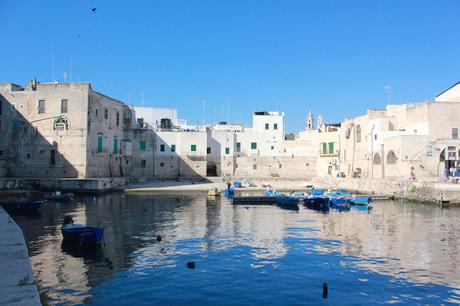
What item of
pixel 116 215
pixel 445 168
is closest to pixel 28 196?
pixel 116 215

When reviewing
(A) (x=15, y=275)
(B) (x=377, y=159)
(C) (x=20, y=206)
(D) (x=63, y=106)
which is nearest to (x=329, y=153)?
(B) (x=377, y=159)

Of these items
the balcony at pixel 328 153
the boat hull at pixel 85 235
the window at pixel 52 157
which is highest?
the balcony at pixel 328 153

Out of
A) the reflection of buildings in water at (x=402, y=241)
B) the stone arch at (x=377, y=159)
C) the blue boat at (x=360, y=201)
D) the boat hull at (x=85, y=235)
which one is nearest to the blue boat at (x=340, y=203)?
the blue boat at (x=360, y=201)

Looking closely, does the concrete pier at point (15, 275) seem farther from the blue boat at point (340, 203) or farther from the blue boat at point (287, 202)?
the blue boat at point (340, 203)

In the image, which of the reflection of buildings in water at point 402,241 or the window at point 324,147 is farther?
the window at point 324,147

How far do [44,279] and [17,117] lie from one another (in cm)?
3818

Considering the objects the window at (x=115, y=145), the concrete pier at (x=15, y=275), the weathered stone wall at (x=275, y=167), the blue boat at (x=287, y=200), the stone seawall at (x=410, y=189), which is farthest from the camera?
the weathered stone wall at (x=275, y=167)

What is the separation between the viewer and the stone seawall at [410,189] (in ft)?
116

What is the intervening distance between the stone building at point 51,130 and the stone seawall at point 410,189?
95.7 ft

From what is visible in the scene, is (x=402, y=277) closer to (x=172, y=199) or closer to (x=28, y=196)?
(x=172, y=199)

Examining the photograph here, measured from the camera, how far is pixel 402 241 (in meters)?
19.7

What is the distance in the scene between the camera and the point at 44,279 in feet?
41.3

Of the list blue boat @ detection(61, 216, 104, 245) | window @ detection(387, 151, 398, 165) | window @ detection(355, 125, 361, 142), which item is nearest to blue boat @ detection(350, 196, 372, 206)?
window @ detection(387, 151, 398, 165)

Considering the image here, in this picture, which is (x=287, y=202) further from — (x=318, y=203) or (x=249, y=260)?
(x=249, y=260)
